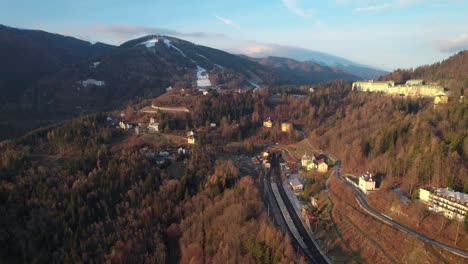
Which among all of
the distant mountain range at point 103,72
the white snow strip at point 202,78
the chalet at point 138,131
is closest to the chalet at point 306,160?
the chalet at point 138,131

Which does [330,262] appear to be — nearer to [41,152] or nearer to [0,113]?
[41,152]

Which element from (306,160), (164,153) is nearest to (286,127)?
(306,160)

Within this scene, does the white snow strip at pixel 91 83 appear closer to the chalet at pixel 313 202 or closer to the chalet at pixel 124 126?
the chalet at pixel 124 126

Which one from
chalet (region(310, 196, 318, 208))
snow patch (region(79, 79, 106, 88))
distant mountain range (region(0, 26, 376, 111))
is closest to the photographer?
chalet (region(310, 196, 318, 208))

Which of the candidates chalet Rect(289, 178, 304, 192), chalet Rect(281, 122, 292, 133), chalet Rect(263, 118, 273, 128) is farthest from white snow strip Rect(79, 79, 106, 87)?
chalet Rect(289, 178, 304, 192)

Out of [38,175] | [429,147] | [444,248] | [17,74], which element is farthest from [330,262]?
[17,74]

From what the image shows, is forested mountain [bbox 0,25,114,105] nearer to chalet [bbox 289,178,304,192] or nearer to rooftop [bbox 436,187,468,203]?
chalet [bbox 289,178,304,192]

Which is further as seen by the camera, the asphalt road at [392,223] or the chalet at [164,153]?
the chalet at [164,153]
